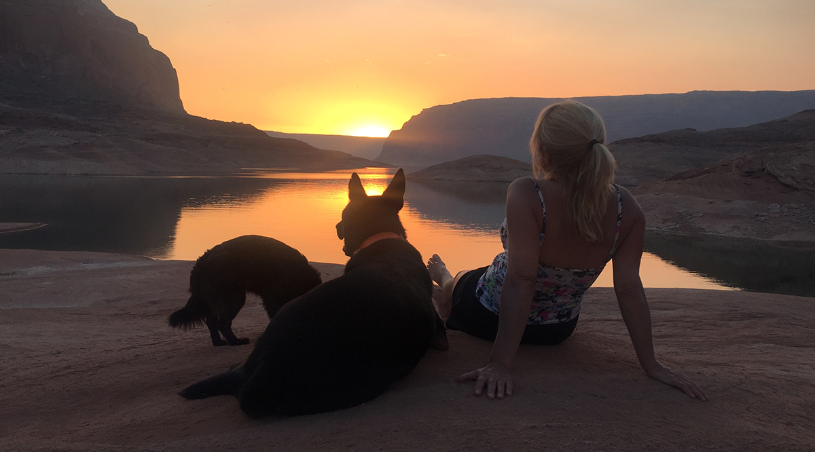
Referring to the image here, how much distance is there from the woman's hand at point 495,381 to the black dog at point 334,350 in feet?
1.18

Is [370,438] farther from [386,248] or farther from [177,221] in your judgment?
[177,221]

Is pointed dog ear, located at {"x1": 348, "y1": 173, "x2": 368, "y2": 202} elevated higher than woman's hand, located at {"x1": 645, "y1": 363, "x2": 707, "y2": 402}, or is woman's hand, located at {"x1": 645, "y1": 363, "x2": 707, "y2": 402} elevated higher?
pointed dog ear, located at {"x1": 348, "y1": 173, "x2": 368, "y2": 202}

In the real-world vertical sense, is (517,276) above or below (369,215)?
below

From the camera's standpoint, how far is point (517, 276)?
2703 millimetres

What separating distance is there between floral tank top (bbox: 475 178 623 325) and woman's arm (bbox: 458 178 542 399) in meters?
0.08

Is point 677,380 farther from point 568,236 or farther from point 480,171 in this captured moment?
point 480,171

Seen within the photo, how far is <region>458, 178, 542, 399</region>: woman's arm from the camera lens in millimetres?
2656

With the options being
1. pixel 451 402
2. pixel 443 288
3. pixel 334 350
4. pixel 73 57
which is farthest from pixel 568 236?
pixel 73 57

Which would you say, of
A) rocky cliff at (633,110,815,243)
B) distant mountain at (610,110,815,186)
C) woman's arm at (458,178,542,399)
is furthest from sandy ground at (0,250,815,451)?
distant mountain at (610,110,815,186)

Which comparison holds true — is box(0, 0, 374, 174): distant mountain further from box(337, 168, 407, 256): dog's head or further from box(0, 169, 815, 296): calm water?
box(337, 168, 407, 256): dog's head

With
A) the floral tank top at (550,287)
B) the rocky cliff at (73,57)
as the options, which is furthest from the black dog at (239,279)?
the rocky cliff at (73,57)

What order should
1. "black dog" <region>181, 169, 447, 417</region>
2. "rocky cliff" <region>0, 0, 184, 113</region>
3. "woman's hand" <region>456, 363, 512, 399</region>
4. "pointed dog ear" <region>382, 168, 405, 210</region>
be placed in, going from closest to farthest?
"black dog" <region>181, 169, 447, 417</region>, "woman's hand" <region>456, 363, 512, 399</region>, "pointed dog ear" <region>382, 168, 405, 210</region>, "rocky cliff" <region>0, 0, 184, 113</region>

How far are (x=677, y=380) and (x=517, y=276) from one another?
1030 mm

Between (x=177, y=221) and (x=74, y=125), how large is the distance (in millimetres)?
66955
